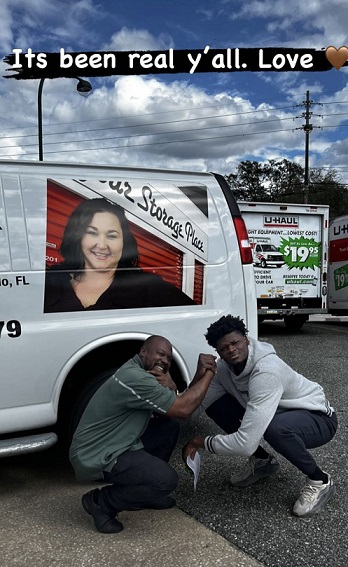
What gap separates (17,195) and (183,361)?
1.57m

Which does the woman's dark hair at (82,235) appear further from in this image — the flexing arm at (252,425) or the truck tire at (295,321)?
the truck tire at (295,321)

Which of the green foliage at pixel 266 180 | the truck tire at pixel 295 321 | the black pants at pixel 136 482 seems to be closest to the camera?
the black pants at pixel 136 482

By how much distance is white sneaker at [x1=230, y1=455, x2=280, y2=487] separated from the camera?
361cm

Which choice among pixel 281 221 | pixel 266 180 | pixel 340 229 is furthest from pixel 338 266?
pixel 266 180

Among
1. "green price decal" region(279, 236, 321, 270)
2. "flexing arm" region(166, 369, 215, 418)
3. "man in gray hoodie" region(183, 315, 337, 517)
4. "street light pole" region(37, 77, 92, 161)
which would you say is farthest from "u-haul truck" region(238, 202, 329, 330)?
"flexing arm" region(166, 369, 215, 418)

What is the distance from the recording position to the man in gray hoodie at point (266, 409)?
308 cm

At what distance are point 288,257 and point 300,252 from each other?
0.29 m

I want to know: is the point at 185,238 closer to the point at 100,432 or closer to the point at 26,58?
the point at 100,432

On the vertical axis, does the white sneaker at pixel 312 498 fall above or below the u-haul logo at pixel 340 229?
below

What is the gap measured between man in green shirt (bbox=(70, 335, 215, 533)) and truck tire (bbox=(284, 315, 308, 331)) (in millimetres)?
9107

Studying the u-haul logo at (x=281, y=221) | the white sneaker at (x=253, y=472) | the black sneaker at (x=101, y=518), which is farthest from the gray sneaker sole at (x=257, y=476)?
the u-haul logo at (x=281, y=221)

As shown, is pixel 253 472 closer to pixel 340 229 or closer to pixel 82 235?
pixel 82 235

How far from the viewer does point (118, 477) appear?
295 centimetres

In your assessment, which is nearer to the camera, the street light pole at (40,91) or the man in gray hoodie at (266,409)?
the man in gray hoodie at (266,409)
